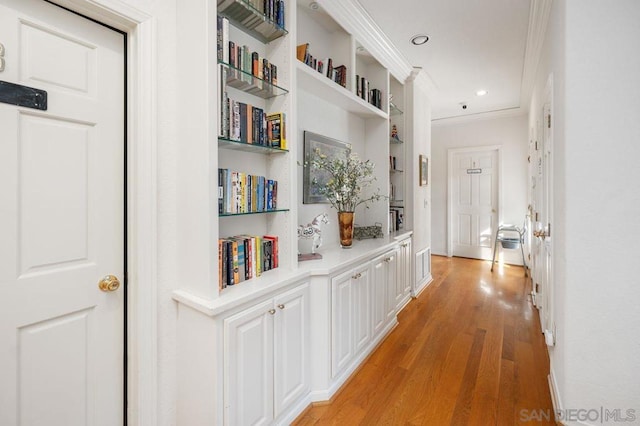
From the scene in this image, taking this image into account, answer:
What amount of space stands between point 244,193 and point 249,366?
34.6 inches

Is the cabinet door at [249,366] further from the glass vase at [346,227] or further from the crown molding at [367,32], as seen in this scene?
the crown molding at [367,32]

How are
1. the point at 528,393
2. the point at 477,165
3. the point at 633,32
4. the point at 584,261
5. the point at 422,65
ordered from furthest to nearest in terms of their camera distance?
the point at 477,165
the point at 422,65
the point at 528,393
the point at 584,261
the point at 633,32

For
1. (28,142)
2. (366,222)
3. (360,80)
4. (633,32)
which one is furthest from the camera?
(366,222)

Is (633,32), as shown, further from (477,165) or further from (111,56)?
(477,165)

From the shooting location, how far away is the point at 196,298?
1348 millimetres

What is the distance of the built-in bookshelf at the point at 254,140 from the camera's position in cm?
152

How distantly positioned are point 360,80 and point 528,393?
284 centimetres

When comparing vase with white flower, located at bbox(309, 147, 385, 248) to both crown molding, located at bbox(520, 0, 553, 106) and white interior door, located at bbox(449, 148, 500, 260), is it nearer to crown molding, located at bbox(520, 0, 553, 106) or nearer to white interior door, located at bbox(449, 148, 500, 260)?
crown molding, located at bbox(520, 0, 553, 106)

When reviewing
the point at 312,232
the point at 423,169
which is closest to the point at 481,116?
the point at 423,169

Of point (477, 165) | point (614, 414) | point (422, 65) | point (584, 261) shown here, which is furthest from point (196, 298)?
point (477, 165)

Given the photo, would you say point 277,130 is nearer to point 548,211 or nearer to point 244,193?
point 244,193

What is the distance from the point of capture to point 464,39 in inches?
117

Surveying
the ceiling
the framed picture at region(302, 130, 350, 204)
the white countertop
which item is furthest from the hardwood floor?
the ceiling

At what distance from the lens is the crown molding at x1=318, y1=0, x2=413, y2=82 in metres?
2.33
